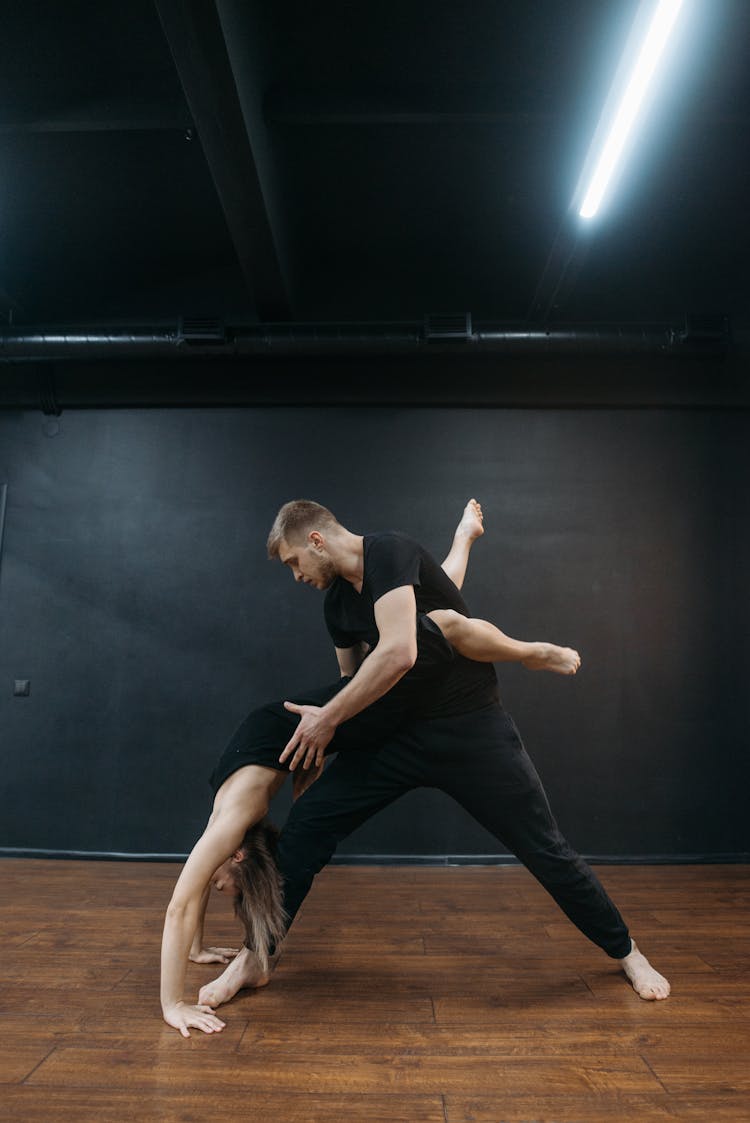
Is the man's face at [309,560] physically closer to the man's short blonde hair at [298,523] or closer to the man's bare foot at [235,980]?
the man's short blonde hair at [298,523]

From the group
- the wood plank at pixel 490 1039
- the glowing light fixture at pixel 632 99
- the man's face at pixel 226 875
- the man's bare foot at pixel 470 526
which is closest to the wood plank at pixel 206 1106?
the wood plank at pixel 490 1039

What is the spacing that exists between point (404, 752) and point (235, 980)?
807 mm

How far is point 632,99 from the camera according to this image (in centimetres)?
267

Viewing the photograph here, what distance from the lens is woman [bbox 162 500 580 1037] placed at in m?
1.94

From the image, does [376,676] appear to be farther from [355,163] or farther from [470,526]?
[355,163]

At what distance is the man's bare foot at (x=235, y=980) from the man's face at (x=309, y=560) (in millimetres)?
1127

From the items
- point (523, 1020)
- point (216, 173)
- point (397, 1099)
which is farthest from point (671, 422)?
point (397, 1099)

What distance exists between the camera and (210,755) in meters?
4.14

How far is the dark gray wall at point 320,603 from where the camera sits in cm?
410

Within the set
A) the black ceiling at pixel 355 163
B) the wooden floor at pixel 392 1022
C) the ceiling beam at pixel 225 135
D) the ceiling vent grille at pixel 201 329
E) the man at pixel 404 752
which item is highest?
the black ceiling at pixel 355 163

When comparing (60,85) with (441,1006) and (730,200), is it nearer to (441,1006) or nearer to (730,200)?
(730,200)

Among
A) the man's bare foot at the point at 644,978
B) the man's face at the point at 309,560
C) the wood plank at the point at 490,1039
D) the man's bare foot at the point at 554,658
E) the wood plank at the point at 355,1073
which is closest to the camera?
the wood plank at the point at 355,1073

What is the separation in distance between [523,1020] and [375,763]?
0.78 metres

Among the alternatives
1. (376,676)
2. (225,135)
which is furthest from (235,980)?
(225,135)
